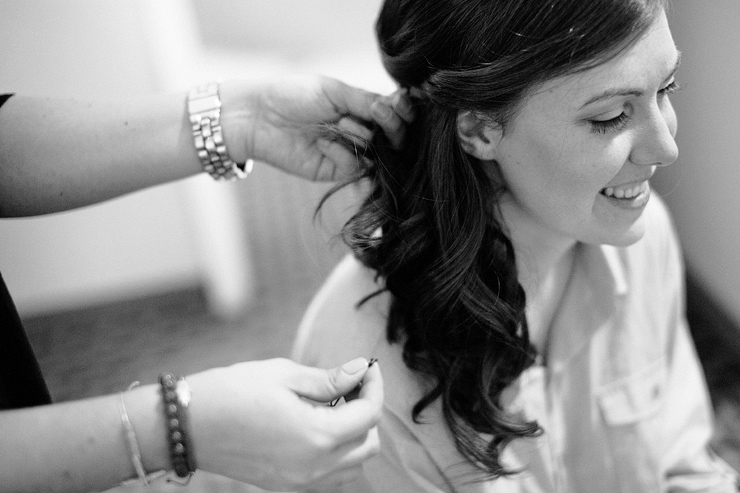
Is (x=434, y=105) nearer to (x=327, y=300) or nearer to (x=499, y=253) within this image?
(x=499, y=253)

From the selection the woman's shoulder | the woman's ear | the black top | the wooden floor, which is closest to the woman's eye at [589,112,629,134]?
the woman's ear

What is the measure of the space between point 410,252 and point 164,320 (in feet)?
5.55

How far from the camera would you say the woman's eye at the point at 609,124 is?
80 centimetres

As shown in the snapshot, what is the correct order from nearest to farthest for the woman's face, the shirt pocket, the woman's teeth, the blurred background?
the woman's face → the woman's teeth → the shirt pocket → the blurred background

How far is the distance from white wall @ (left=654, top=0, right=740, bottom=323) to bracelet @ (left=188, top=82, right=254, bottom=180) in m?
1.03

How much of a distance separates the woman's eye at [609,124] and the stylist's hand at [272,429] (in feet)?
1.34

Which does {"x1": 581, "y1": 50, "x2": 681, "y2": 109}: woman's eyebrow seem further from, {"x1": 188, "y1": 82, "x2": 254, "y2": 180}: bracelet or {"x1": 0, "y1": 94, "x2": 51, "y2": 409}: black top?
{"x1": 0, "y1": 94, "x2": 51, "y2": 409}: black top

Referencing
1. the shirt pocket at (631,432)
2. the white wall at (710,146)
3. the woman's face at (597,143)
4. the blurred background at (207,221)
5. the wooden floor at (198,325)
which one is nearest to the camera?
the woman's face at (597,143)

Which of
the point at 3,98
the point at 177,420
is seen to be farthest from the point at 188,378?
the point at 3,98

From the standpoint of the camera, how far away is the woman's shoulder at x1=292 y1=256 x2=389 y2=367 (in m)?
0.96

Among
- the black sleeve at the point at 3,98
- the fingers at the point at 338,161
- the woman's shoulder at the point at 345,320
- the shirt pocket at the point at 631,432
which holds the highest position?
the black sleeve at the point at 3,98

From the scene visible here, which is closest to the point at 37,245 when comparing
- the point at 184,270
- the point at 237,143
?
the point at 184,270

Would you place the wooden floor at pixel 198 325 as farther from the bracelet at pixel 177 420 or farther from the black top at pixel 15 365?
the bracelet at pixel 177 420

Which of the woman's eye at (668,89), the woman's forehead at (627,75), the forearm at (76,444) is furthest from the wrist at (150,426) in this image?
the woman's eye at (668,89)
